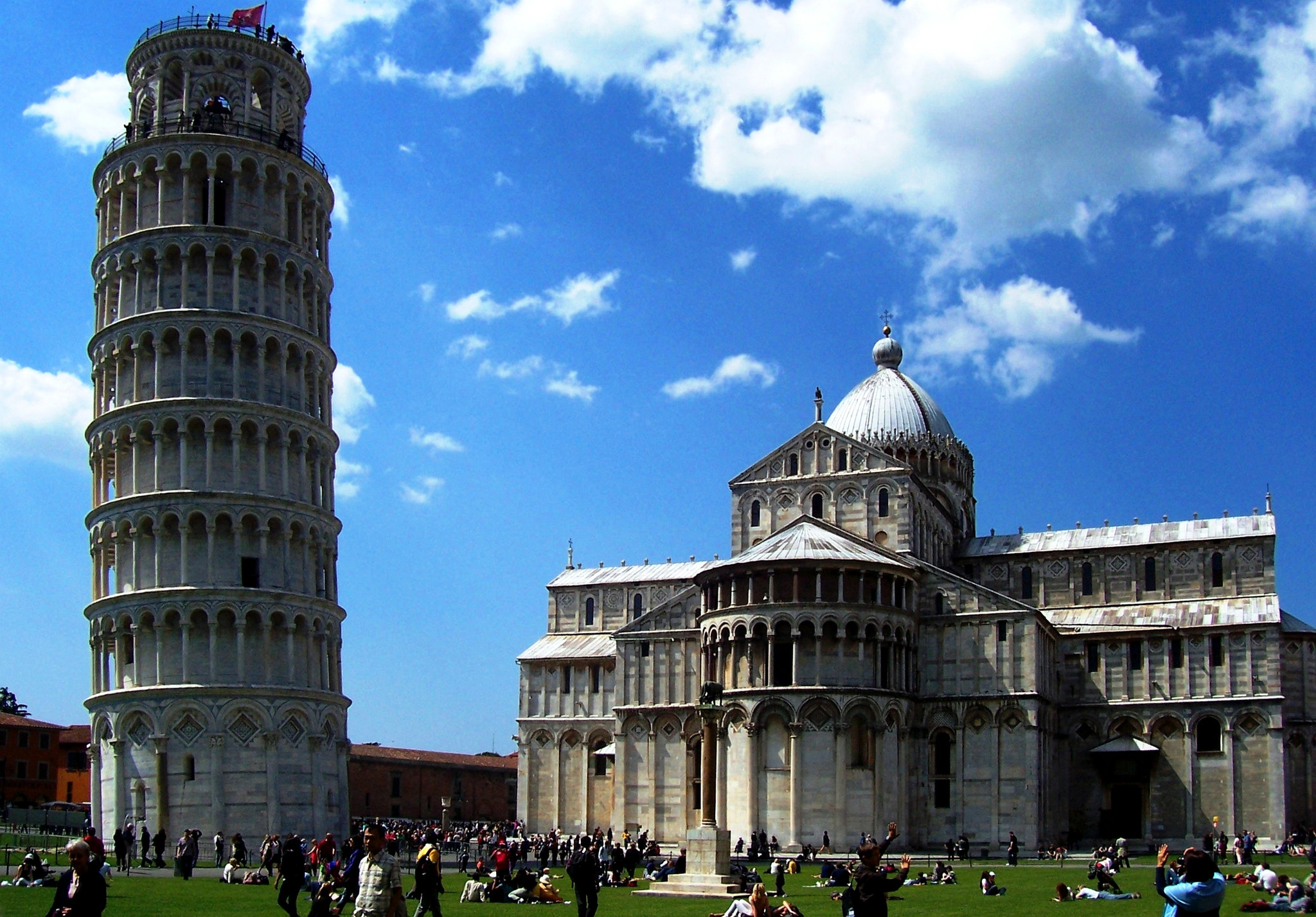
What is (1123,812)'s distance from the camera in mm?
68562

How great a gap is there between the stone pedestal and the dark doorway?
36446 mm

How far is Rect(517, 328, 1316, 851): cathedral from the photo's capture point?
6206 cm

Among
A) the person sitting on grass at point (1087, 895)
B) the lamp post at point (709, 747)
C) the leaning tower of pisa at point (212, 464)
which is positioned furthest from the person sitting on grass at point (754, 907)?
the leaning tower of pisa at point (212, 464)

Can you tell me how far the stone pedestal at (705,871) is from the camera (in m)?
36.7

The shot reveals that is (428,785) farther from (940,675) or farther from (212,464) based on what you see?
(212,464)

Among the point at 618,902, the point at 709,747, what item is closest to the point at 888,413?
the point at 709,747

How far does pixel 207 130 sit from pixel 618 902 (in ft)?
128

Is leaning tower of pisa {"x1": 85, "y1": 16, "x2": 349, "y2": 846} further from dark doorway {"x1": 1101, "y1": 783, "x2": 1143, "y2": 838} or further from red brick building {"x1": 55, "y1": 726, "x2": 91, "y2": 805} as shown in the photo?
red brick building {"x1": 55, "y1": 726, "x2": 91, "y2": 805}

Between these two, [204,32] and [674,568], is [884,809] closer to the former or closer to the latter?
[674,568]

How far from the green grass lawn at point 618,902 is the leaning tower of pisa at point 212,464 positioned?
11838mm

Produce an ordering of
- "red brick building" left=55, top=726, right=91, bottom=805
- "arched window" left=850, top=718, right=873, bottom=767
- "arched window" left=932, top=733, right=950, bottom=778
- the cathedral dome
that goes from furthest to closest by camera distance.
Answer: "red brick building" left=55, top=726, right=91, bottom=805, the cathedral dome, "arched window" left=932, top=733, right=950, bottom=778, "arched window" left=850, top=718, right=873, bottom=767

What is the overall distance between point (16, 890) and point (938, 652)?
42259 millimetres

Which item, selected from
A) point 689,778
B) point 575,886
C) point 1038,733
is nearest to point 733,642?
point 689,778

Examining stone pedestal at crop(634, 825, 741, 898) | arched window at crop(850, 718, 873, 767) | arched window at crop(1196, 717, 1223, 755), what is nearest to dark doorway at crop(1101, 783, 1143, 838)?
arched window at crop(1196, 717, 1223, 755)
